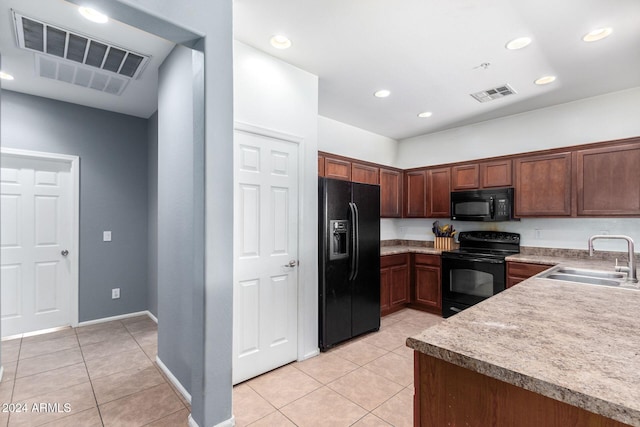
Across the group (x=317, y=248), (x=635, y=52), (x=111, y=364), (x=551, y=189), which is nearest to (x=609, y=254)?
(x=551, y=189)

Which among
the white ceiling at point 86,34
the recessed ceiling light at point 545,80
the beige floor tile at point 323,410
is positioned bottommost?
the beige floor tile at point 323,410

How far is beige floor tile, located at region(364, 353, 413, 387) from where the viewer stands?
8.32 feet

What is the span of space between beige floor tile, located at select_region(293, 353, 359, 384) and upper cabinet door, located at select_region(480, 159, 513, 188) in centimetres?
285

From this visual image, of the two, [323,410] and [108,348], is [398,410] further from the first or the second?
[108,348]

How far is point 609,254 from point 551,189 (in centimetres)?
89

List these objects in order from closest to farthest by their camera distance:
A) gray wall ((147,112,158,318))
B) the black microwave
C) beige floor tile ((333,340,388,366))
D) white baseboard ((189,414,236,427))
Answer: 1. white baseboard ((189,414,236,427))
2. beige floor tile ((333,340,388,366))
3. the black microwave
4. gray wall ((147,112,158,318))

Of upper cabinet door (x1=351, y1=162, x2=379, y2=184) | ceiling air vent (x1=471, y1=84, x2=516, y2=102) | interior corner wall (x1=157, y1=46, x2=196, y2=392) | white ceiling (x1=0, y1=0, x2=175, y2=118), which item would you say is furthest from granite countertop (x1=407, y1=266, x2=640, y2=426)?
white ceiling (x1=0, y1=0, x2=175, y2=118)

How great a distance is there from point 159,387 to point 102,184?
9.01ft

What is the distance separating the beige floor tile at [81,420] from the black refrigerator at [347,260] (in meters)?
1.80

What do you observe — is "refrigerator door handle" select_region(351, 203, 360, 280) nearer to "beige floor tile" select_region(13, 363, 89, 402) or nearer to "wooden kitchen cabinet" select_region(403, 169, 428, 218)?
"wooden kitchen cabinet" select_region(403, 169, 428, 218)

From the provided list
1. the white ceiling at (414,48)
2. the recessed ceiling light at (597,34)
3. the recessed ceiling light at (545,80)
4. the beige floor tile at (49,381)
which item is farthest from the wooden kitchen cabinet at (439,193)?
the beige floor tile at (49,381)

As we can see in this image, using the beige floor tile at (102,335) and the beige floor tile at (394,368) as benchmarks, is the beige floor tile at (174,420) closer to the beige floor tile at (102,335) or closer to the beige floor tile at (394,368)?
the beige floor tile at (394,368)

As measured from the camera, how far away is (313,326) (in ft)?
9.62

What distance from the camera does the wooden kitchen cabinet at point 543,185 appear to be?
11.1ft
